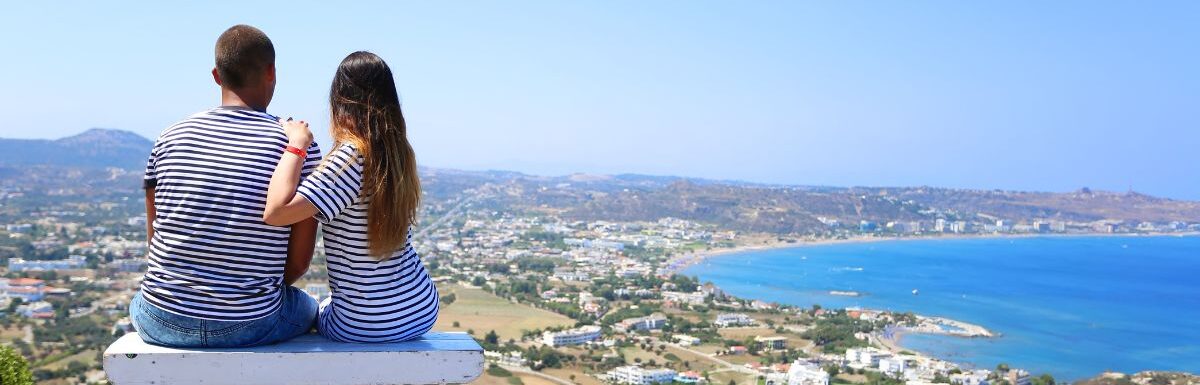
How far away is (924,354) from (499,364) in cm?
911

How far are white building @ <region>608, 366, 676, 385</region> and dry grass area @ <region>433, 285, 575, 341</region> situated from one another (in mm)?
4349

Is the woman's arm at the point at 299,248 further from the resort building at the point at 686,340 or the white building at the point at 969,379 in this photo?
the resort building at the point at 686,340

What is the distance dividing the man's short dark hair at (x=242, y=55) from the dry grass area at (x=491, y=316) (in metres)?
17.7

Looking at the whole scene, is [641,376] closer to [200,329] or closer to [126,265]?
[200,329]

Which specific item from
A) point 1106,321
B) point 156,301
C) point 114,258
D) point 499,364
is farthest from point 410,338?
point 1106,321

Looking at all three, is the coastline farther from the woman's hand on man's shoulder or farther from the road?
the woman's hand on man's shoulder

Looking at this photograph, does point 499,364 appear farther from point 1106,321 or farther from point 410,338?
point 1106,321

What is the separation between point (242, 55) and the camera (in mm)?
1764

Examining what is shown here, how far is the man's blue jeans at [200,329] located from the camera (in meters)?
1.73

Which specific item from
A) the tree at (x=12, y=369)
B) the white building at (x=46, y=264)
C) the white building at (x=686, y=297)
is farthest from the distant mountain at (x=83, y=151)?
the tree at (x=12, y=369)

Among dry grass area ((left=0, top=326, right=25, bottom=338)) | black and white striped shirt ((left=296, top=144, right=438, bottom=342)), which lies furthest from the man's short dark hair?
dry grass area ((left=0, top=326, right=25, bottom=338))

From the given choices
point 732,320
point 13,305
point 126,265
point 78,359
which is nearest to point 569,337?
point 732,320

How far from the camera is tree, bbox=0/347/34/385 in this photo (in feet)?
10.3

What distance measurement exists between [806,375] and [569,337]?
19.2 feet
